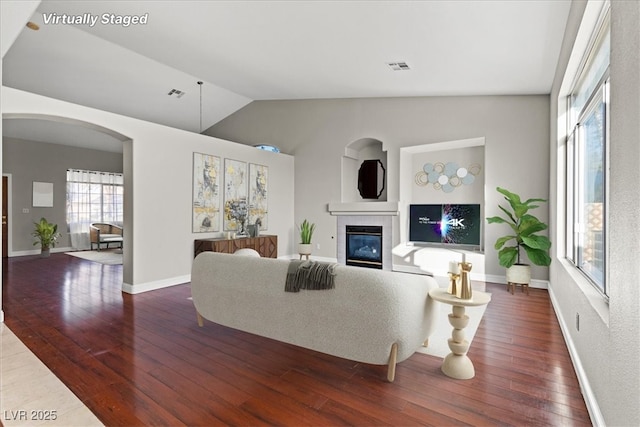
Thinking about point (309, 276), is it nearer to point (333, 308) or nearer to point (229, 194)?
point (333, 308)

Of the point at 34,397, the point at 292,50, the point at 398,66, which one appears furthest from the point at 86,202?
the point at 398,66

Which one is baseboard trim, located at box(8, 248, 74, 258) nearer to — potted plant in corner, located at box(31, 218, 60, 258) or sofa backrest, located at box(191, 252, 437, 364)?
potted plant in corner, located at box(31, 218, 60, 258)

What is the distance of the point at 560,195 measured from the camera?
4.05 metres

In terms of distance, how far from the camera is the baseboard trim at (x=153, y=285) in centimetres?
484

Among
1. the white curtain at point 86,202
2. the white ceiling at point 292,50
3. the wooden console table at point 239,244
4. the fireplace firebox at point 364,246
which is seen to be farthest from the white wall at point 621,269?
the white curtain at point 86,202

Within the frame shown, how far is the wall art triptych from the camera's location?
5.90 m

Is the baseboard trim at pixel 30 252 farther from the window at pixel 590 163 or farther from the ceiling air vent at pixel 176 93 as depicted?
the window at pixel 590 163

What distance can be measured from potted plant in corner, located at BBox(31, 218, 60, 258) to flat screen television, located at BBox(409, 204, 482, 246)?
7.99 m

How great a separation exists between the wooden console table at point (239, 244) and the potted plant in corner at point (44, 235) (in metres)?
4.54

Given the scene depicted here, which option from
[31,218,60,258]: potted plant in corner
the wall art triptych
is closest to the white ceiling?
the wall art triptych

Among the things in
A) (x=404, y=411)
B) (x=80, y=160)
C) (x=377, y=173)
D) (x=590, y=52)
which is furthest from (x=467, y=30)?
(x=80, y=160)

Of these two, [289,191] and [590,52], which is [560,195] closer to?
[590,52]

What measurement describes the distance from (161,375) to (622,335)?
263 cm

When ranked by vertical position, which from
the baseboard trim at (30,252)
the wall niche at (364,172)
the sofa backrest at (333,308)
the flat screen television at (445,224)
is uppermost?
the wall niche at (364,172)
